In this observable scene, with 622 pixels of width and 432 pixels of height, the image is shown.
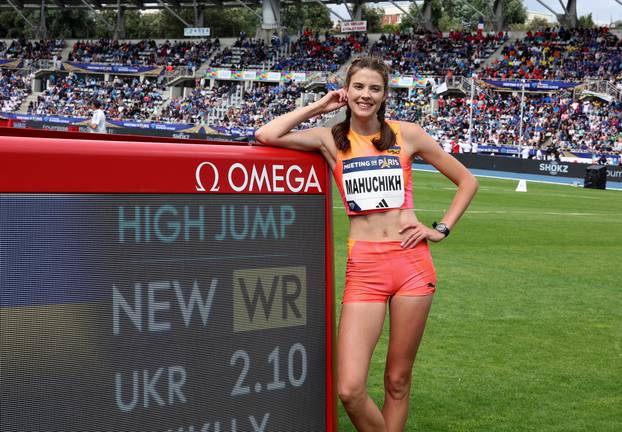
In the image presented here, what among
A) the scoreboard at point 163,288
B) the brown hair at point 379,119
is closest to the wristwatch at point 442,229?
the brown hair at point 379,119

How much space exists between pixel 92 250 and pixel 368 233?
1.55 m

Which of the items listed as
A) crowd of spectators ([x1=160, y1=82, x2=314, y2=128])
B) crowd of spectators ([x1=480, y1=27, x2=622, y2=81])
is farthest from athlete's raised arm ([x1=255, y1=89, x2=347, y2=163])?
crowd of spectators ([x1=160, y1=82, x2=314, y2=128])

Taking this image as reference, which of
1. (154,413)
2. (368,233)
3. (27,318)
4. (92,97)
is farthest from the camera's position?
(92,97)

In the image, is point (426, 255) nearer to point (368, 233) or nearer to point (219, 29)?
point (368, 233)

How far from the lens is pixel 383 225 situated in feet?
13.6

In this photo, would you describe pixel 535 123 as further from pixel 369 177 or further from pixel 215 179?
pixel 215 179

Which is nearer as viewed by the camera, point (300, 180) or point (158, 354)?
point (158, 354)

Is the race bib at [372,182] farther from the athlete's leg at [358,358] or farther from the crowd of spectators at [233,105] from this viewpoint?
the crowd of spectators at [233,105]

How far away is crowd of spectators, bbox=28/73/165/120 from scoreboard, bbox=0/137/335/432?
6322 cm

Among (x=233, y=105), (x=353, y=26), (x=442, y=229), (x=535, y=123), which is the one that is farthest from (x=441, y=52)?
(x=442, y=229)

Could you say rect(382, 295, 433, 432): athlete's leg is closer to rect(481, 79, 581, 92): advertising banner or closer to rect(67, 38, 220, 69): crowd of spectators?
rect(481, 79, 581, 92): advertising banner

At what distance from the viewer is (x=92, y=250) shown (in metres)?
2.92

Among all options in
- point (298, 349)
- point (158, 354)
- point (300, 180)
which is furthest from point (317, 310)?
point (158, 354)

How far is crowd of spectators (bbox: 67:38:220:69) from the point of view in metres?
72.1
